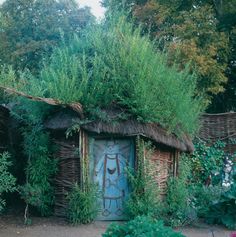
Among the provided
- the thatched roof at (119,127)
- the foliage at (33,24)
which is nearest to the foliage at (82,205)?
the thatched roof at (119,127)

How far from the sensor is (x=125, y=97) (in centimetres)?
1043

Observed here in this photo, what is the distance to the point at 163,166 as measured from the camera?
36.2 feet

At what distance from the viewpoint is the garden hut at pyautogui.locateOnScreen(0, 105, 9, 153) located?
11.9 m

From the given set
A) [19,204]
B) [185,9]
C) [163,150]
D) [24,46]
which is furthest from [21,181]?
[185,9]

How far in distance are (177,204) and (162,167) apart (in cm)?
92

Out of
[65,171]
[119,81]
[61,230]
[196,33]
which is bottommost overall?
[61,230]

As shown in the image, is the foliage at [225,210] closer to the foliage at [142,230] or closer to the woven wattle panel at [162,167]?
the woven wattle panel at [162,167]

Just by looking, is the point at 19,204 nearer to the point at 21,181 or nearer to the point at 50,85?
the point at 21,181

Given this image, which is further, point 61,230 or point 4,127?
point 4,127

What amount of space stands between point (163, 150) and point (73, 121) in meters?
2.26

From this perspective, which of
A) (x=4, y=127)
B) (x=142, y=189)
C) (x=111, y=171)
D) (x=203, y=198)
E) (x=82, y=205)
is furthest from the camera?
(x=4, y=127)

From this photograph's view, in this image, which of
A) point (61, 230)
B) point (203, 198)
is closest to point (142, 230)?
point (61, 230)

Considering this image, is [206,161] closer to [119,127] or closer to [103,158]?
[103,158]

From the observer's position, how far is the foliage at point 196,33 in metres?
16.8
